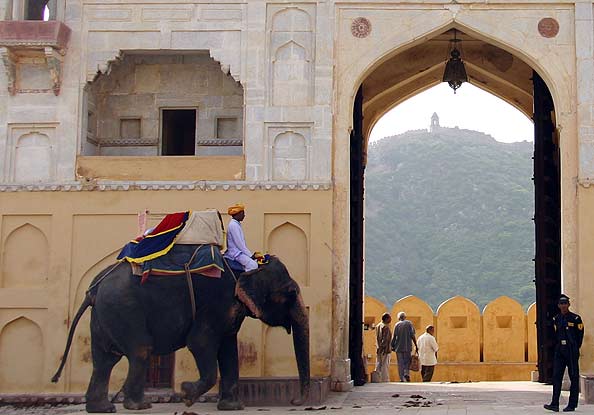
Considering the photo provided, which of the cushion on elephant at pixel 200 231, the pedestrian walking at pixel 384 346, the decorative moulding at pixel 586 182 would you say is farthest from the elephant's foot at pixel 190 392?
the pedestrian walking at pixel 384 346

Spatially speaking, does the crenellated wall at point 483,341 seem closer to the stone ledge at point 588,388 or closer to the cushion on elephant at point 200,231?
the stone ledge at point 588,388

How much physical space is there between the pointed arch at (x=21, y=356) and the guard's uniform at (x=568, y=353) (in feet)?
21.5

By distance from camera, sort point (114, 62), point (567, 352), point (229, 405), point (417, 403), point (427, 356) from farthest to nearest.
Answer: point (427, 356), point (114, 62), point (417, 403), point (229, 405), point (567, 352)

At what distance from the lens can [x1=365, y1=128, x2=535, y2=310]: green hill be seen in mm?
54469

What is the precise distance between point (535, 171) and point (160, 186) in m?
5.76

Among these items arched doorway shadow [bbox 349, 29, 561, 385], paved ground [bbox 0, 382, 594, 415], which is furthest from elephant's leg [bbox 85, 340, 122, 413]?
arched doorway shadow [bbox 349, 29, 561, 385]

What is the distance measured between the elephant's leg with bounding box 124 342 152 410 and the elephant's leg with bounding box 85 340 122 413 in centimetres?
23

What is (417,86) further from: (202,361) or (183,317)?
(202,361)

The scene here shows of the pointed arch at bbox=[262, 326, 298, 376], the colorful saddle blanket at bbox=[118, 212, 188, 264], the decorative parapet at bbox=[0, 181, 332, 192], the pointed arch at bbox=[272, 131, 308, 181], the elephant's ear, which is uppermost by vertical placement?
the pointed arch at bbox=[272, 131, 308, 181]

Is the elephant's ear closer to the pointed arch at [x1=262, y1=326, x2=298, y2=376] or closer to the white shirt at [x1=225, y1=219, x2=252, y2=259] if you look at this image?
the white shirt at [x1=225, y1=219, x2=252, y2=259]

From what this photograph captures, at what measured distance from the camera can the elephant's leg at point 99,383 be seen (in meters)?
12.2

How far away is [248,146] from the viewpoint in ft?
48.5

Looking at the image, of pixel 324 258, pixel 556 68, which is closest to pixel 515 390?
pixel 324 258

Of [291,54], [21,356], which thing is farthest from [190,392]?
[291,54]
